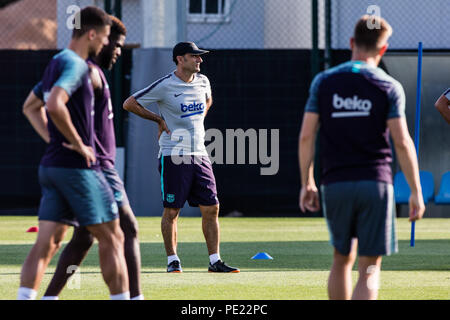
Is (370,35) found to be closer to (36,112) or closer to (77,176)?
(77,176)

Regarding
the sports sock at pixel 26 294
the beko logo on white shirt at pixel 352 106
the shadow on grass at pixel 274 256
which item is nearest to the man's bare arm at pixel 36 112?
the sports sock at pixel 26 294

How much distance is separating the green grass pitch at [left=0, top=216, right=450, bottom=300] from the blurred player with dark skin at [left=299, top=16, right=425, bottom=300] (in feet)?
5.74

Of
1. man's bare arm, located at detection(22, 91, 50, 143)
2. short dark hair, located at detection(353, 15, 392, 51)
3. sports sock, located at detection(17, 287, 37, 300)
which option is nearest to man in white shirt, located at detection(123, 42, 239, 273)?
man's bare arm, located at detection(22, 91, 50, 143)

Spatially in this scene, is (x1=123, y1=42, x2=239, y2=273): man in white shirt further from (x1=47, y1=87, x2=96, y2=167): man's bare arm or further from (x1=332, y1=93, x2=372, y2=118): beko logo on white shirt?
(x1=332, y1=93, x2=372, y2=118): beko logo on white shirt

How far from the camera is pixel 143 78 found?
1727 centimetres

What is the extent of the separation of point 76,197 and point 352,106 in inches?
66.0

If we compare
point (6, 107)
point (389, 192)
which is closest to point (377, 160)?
point (389, 192)

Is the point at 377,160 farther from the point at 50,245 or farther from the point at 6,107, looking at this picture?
the point at 6,107

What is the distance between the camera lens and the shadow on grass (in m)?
9.34

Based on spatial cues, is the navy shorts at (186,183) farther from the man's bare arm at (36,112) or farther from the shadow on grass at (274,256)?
the man's bare arm at (36,112)

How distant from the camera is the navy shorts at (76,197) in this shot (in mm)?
5488

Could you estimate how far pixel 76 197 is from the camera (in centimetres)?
549

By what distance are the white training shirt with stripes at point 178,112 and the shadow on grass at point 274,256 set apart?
1195 mm

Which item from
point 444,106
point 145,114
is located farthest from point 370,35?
point 444,106
